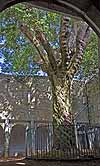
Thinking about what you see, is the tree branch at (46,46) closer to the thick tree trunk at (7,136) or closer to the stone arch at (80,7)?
the stone arch at (80,7)

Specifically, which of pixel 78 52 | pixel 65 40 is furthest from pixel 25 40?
pixel 78 52

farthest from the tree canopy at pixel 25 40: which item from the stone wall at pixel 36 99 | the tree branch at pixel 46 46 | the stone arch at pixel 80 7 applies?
the stone arch at pixel 80 7

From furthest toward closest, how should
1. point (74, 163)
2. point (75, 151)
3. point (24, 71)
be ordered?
point (24, 71), point (75, 151), point (74, 163)

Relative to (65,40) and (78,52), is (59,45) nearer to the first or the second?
(65,40)

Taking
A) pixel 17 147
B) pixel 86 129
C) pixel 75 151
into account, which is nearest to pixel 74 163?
pixel 75 151

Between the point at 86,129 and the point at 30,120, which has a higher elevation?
the point at 30,120

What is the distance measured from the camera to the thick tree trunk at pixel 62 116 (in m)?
11.5

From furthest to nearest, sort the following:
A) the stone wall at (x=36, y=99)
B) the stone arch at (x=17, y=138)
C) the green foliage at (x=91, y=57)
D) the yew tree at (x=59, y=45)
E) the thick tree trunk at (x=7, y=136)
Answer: the stone arch at (x=17, y=138) → the stone wall at (x=36, y=99) → the thick tree trunk at (x=7, y=136) → the green foliage at (x=91, y=57) → the yew tree at (x=59, y=45)

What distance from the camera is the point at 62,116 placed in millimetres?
11883

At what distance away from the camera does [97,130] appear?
12.0 m

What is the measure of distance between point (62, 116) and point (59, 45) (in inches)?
130

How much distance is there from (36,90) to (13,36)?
6808 millimetres

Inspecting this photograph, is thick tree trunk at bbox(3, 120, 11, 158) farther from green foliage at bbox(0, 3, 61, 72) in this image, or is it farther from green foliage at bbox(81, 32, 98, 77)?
green foliage at bbox(81, 32, 98, 77)

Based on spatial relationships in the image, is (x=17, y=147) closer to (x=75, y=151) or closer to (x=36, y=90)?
(x=36, y=90)
